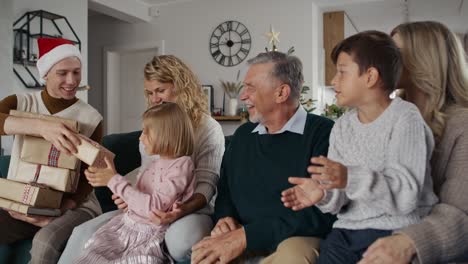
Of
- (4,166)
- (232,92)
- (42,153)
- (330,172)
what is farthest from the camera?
(232,92)

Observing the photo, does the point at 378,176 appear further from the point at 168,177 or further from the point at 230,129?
the point at 230,129

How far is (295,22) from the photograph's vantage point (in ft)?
19.0

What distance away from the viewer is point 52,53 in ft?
Result: 6.69

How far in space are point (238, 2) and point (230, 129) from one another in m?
1.81

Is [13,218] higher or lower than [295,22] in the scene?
lower

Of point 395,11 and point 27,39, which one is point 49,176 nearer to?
point 27,39

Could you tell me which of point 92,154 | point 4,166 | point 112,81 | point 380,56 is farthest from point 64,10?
point 380,56

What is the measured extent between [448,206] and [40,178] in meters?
1.56

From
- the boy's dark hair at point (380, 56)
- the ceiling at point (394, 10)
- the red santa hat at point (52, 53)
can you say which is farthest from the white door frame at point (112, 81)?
the boy's dark hair at point (380, 56)

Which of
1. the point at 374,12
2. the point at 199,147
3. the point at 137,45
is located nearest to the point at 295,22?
the point at 374,12

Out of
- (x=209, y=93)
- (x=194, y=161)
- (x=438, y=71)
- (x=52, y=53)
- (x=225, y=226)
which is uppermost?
(x=209, y=93)

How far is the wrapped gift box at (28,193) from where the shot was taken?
1744mm

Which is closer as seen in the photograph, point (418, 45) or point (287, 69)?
point (418, 45)

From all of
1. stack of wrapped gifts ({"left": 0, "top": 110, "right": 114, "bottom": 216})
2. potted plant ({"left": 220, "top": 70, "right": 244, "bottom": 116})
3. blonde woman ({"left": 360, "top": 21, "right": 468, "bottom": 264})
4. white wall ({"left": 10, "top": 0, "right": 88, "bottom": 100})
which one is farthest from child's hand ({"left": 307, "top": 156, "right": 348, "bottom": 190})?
potted plant ({"left": 220, "top": 70, "right": 244, "bottom": 116})
